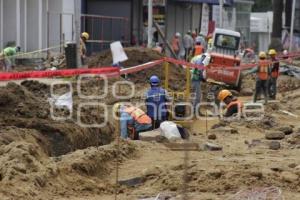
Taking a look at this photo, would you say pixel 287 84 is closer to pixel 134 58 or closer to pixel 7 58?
pixel 134 58

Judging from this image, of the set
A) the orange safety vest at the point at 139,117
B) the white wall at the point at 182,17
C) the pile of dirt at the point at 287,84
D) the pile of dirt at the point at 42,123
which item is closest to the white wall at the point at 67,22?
the white wall at the point at 182,17

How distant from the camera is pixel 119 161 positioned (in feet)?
37.9

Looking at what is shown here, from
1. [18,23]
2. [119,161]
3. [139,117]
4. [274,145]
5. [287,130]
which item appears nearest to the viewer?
[119,161]

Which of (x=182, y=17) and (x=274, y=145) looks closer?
(x=274, y=145)

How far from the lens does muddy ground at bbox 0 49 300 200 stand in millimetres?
8969

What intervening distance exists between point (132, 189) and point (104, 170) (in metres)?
1.37

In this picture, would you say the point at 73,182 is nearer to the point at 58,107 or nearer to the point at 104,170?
the point at 104,170

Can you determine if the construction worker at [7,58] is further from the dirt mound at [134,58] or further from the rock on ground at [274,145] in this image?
the rock on ground at [274,145]

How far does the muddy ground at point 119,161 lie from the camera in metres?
8.97

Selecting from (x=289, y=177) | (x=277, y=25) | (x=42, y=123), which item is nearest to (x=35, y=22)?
(x=277, y=25)

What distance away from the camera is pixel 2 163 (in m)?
9.14

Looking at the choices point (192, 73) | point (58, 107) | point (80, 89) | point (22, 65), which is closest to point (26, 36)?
point (22, 65)

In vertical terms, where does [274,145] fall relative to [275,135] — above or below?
above

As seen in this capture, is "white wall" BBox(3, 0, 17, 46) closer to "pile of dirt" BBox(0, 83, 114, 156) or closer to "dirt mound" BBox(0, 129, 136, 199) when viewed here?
"pile of dirt" BBox(0, 83, 114, 156)
